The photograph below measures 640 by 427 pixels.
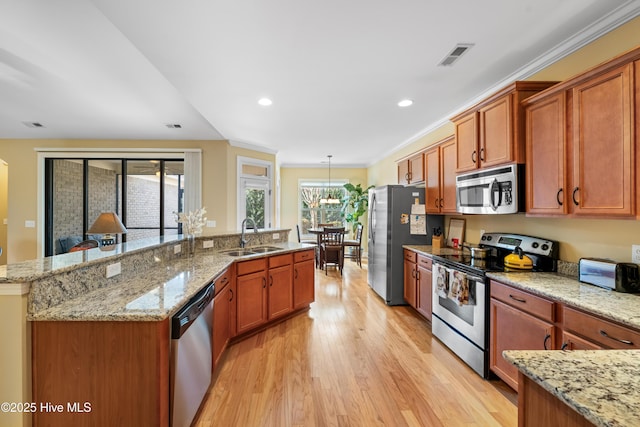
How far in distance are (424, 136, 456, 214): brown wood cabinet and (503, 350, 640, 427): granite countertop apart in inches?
105

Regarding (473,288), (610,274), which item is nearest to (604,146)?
(610,274)

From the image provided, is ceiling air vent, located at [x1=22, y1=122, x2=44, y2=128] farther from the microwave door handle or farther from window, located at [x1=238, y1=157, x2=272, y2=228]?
the microwave door handle

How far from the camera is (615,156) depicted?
163 cm

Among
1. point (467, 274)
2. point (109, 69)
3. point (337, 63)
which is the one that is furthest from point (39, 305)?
point (467, 274)

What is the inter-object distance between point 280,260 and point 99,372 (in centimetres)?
212

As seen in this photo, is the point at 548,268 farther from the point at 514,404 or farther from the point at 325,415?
the point at 325,415

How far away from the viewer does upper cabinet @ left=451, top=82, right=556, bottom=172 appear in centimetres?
231

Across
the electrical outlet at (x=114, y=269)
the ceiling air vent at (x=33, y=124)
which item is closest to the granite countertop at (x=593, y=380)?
the electrical outlet at (x=114, y=269)

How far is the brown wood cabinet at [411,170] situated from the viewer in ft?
14.3

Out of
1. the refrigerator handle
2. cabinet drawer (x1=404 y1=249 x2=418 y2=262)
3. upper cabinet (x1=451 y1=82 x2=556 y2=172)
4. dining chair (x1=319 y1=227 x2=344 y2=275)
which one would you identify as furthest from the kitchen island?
dining chair (x1=319 y1=227 x2=344 y2=275)

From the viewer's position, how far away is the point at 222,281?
8.21 feet

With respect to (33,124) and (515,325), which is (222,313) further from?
(33,124)

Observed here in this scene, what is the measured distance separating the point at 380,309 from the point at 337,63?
3131 millimetres

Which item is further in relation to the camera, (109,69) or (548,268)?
(109,69)
